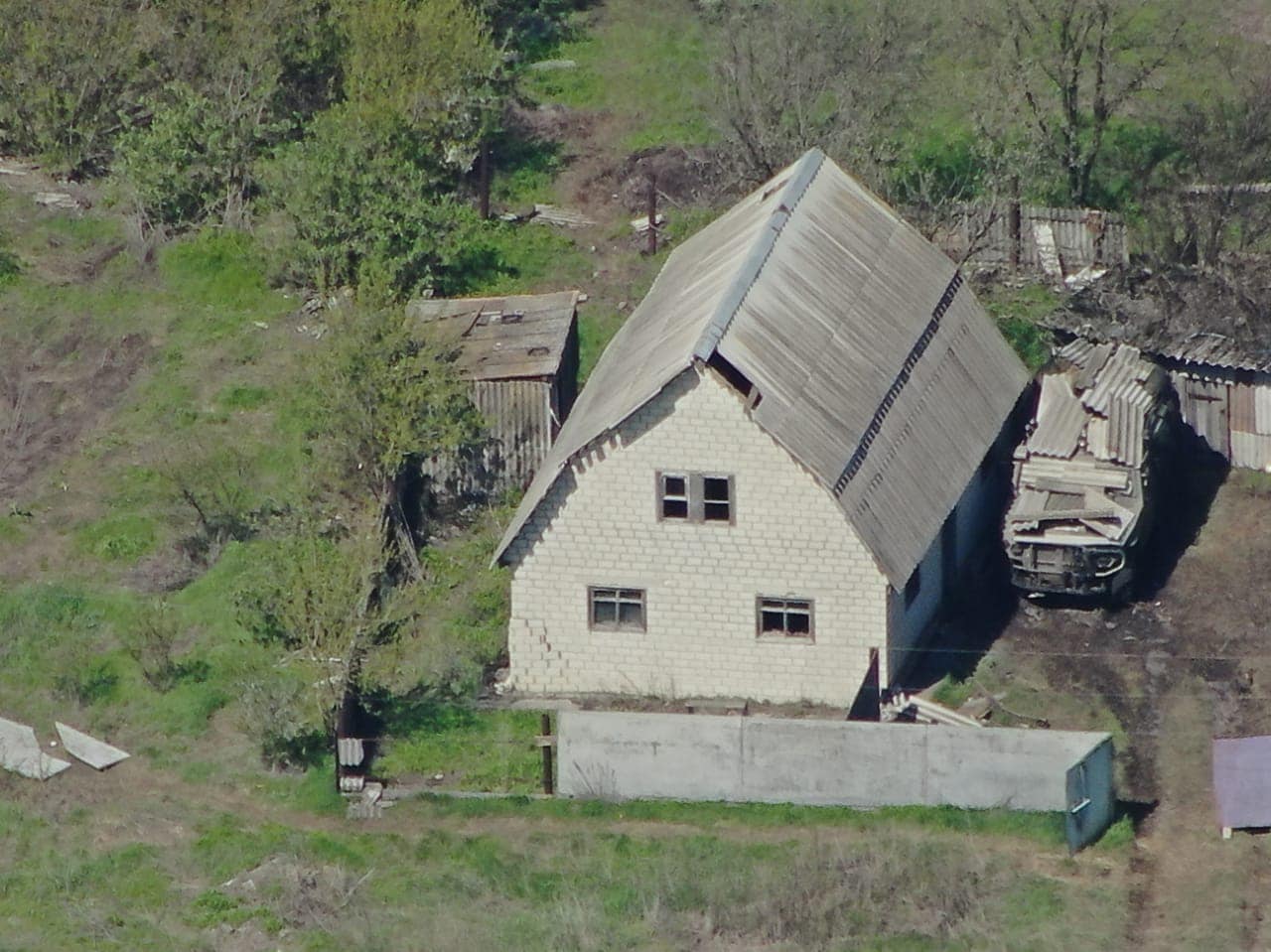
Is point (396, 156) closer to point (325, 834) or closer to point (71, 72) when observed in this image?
point (71, 72)

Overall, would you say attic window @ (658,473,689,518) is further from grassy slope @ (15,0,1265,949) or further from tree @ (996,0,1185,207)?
tree @ (996,0,1185,207)

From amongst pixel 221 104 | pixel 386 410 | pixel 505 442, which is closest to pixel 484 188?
pixel 221 104

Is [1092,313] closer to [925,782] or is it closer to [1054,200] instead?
[1054,200]

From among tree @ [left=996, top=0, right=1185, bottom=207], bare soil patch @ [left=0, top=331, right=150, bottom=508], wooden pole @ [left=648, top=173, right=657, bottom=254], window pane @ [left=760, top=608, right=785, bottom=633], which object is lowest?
window pane @ [left=760, top=608, right=785, bottom=633]

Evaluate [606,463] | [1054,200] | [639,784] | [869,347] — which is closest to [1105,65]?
[1054,200]

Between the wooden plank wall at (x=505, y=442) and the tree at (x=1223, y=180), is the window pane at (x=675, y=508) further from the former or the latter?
the tree at (x=1223, y=180)

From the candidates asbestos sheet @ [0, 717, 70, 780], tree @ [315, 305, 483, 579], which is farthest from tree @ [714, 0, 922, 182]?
asbestos sheet @ [0, 717, 70, 780]
